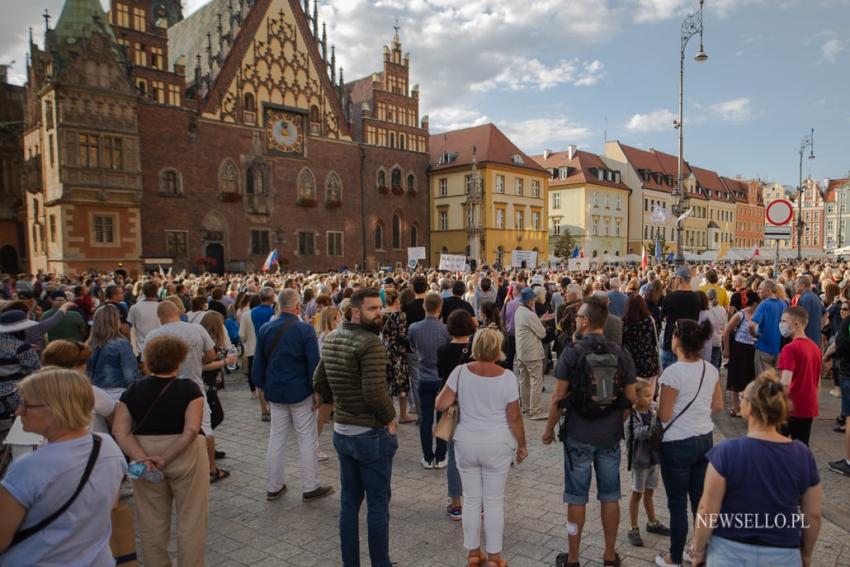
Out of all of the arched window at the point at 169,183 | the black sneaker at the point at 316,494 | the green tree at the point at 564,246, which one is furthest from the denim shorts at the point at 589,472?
the green tree at the point at 564,246

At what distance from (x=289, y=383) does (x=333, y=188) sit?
1325 inches

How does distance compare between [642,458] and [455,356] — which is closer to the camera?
[642,458]

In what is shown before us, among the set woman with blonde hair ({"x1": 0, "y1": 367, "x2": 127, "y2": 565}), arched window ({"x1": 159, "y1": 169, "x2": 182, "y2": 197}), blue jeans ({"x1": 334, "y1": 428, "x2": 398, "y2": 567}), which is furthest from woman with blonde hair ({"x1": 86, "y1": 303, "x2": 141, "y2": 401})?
arched window ({"x1": 159, "y1": 169, "x2": 182, "y2": 197})

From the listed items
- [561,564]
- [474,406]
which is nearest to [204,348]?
[474,406]

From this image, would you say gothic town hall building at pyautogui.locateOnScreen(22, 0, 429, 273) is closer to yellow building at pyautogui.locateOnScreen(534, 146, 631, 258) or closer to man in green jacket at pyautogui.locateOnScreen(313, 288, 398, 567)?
yellow building at pyautogui.locateOnScreen(534, 146, 631, 258)

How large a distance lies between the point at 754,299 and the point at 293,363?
687 centimetres

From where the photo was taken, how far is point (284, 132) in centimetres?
3488

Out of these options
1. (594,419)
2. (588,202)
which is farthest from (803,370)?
(588,202)

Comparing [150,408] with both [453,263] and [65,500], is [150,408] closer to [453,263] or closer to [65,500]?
[65,500]

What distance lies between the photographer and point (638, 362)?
23.5ft

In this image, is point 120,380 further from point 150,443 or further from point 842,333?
point 842,333

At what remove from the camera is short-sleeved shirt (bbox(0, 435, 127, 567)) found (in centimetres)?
247

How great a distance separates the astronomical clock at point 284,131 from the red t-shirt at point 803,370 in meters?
33.1

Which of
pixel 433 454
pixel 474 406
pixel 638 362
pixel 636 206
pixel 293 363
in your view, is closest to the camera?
pixel 474 406
